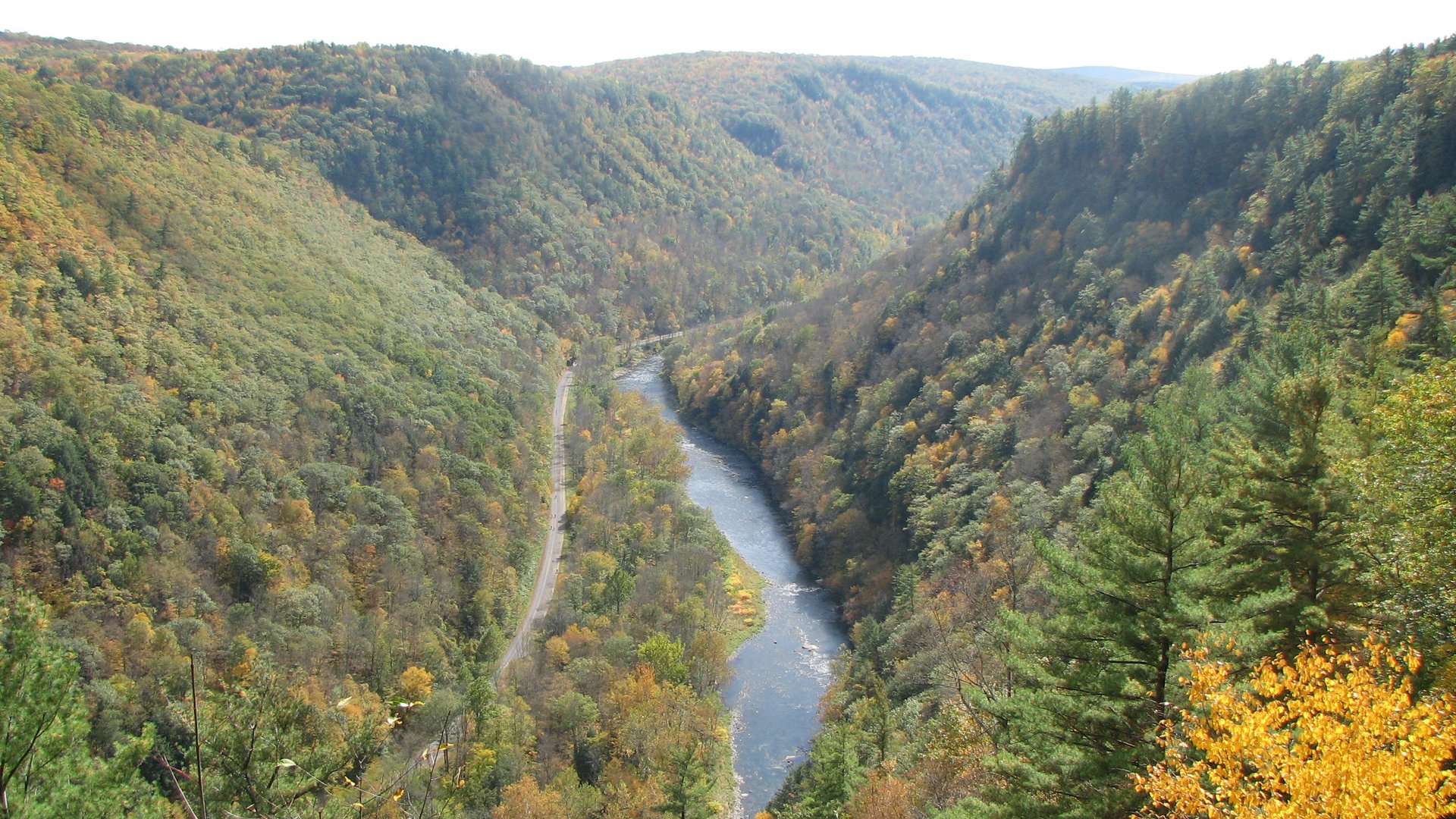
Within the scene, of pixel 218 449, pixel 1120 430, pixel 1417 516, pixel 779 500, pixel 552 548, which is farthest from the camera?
pixel 779 500

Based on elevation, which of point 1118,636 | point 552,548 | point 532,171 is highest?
point 1118,636

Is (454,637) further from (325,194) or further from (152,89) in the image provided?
(152,89)

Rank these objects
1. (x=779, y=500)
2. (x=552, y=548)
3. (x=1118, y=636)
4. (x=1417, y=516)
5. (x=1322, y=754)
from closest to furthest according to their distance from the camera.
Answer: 1. (x=1322, y=754)
2. (x=1417, y=516)
3. (x=1118, y=636)
4. (x=552, y=548)
5. (x=779, y=500)

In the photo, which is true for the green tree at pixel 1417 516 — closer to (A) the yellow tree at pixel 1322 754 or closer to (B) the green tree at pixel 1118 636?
(B) the green tree at pixel 1118 636

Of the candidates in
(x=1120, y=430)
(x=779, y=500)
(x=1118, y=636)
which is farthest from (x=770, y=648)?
(x=1118, y=636)

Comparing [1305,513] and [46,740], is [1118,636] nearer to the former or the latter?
[1305,513]

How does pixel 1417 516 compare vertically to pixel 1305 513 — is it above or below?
above

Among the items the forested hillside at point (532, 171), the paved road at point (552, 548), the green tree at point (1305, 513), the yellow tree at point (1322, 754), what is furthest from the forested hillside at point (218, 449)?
the forested hillside at point (532, 171)
